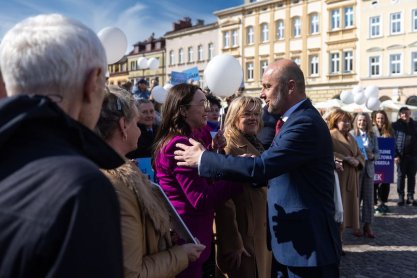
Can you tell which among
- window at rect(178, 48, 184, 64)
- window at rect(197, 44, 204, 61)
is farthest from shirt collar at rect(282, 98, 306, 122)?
window at rect(178, 48, 184, 64)

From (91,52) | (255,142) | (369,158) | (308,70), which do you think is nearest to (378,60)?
(308,70)

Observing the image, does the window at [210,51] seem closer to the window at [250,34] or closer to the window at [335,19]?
the window at [250,34]

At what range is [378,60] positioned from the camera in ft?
117

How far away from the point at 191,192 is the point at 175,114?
1.88 feet

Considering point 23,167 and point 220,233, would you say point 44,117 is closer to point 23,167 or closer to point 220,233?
point 23,167

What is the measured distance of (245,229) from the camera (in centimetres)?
376

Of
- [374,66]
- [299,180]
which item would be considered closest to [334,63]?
[374,66]

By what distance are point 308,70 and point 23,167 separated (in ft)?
133

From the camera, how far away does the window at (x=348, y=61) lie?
37.3 m

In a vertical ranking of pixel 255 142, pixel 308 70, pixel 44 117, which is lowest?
pixel 255 142

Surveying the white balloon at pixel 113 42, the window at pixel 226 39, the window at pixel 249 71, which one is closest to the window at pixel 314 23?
the window at pixel 249 71

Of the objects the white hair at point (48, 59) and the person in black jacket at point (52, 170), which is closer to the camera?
the person in black jacket at point (52, 170)

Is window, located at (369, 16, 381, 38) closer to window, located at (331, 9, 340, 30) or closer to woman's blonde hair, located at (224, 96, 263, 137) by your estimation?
window, located at (331, 9, 340, 30)

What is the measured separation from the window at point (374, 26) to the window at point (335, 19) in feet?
9.58
